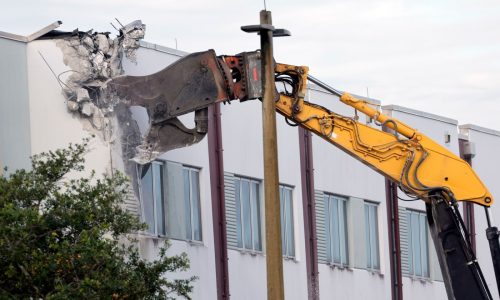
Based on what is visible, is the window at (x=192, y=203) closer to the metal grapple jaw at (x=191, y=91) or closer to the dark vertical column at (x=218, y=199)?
the dark vertical column at (x=218, y=199)

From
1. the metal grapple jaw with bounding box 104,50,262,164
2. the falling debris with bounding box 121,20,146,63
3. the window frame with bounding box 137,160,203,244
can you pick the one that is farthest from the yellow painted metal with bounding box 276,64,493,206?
the window frame with bounding box 137,160,203,244

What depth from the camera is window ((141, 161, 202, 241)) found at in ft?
107

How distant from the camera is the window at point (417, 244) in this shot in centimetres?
4331

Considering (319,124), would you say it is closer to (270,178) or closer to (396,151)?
(396,151)

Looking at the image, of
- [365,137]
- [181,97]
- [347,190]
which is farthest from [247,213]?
[365,137]

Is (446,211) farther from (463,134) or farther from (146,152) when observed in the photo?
(463,134)

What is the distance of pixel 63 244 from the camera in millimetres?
21875

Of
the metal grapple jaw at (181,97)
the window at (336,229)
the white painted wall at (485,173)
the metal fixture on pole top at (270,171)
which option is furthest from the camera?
the white painted wall at (485,173)

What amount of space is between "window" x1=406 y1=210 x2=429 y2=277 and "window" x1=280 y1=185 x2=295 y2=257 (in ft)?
20.1

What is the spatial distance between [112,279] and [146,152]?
4349 millimetres

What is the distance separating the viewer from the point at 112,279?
72.5 ft

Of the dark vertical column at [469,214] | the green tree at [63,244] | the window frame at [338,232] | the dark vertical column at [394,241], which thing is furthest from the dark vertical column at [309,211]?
the green tree at [63,244]

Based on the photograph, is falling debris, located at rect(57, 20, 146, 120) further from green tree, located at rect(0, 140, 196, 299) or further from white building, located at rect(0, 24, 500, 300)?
green tree, located at rect(0, 140, 196, 299)

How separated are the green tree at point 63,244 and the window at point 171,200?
8.56 metres
